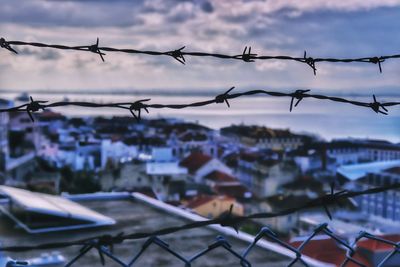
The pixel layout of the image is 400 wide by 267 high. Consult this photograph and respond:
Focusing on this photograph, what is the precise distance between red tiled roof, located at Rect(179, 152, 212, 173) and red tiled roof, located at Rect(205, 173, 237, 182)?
0.45m

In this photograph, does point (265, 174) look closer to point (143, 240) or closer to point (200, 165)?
point (200, 165)

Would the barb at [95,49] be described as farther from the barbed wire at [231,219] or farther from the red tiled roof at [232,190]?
the red tiled roof at [232,190]

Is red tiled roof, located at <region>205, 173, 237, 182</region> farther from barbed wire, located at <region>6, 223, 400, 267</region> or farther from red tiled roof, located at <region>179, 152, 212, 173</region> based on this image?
barbed wire, located at <region>6, 223, 400, 267</region>

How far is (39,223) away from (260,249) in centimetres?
135

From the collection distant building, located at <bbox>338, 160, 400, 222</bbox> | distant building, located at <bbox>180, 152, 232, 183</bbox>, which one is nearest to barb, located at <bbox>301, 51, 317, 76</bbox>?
distant building, located at <bbox>338, 160, 400, 222</bbox>

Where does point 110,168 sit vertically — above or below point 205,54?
below

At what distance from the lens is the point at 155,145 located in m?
19.0

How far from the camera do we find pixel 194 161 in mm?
18516

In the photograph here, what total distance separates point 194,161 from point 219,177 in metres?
1.38

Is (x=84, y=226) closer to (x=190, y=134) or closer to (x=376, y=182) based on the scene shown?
(x=376, y=182)

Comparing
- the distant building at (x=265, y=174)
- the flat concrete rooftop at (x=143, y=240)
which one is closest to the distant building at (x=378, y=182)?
the distant building at (x=265, y=174)

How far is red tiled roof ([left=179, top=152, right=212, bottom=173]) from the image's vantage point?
17831 mm

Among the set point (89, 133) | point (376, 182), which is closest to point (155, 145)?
point (89, 133)

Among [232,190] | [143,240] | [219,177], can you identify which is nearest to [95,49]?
[143,240]
